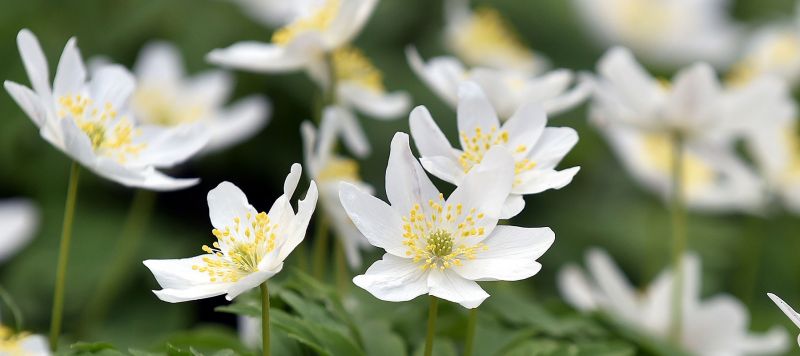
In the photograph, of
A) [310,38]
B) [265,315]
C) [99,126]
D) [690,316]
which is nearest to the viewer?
[265,315]

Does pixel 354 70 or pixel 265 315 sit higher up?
pixel 354 70

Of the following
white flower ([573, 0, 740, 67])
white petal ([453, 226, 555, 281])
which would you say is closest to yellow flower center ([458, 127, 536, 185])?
white petal ([453, 226, 555, 281])

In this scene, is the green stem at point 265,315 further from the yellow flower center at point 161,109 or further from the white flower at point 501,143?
the yellow flower center at point 161,109

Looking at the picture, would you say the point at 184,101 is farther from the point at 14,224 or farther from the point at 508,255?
the point at 508,255

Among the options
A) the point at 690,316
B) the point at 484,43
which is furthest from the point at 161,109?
the point at 690,316

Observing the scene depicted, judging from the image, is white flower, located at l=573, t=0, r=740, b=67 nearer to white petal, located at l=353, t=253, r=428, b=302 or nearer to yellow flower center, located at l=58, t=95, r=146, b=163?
yellow flower center, located at l=58, t=95, r=146, b=163

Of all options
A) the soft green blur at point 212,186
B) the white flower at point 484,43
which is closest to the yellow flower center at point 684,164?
the soft green blur at point 212,186
